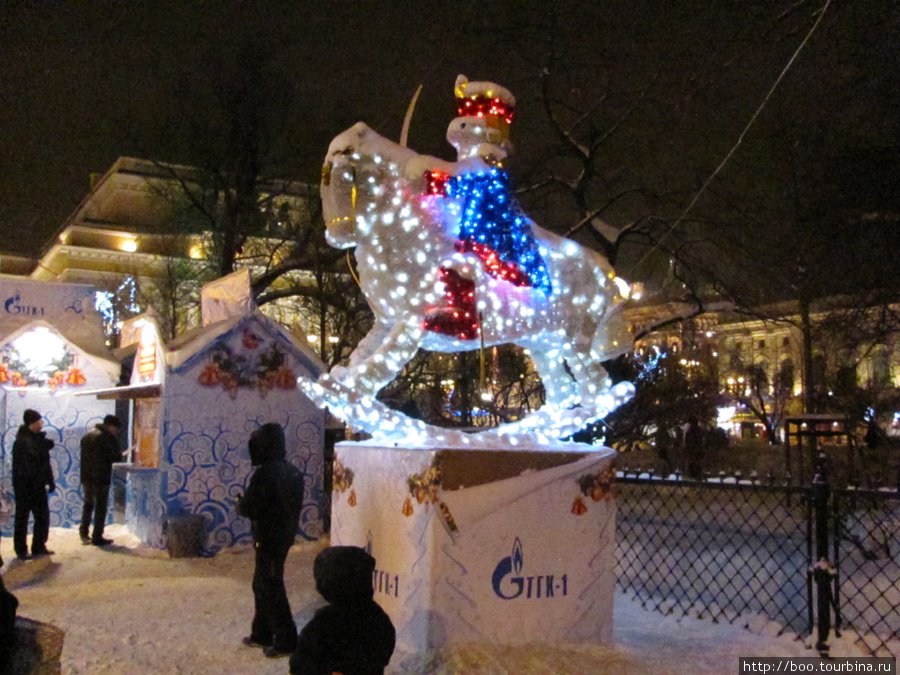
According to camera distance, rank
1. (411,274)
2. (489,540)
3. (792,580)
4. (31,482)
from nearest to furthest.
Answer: (489,540) → (411,274) → (792,580) → (31,482)

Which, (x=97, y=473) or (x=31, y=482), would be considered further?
(x=97, y=473)

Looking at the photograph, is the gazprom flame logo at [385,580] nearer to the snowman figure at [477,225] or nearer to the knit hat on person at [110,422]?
the snowman figure at [477,225]

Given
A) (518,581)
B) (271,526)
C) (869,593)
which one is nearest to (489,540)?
(518,581)

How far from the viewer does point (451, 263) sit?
16.5ft

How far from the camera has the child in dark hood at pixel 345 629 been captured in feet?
9.27

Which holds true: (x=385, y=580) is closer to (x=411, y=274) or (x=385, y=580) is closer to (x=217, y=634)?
(x=217, y=634)

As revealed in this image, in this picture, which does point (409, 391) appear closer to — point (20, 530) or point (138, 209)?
point (20, 530)

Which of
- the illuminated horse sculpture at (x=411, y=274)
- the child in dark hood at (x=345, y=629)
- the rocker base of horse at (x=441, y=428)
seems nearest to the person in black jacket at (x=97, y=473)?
the rocker base of horse at (x=441, y=428)

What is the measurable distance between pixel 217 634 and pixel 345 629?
2.95 m

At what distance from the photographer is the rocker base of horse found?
495 centimetres

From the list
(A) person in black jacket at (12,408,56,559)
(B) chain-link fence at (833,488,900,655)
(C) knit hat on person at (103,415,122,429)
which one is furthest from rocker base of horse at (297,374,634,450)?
(C) knit hat on person at (103,415,122,429)

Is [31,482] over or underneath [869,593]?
over

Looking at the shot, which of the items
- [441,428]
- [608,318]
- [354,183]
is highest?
[354,183]

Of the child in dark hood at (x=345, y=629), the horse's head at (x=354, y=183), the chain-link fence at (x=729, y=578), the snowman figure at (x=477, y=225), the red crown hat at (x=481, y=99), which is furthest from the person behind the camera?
the chain-link fence at (x=729, y=578)
